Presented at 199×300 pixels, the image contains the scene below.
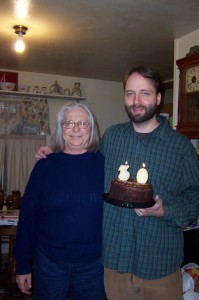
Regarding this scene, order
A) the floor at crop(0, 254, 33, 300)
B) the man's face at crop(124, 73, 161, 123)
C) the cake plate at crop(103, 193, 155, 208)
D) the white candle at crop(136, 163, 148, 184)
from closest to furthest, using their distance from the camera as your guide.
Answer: the cake plate at crop(103, 193, 155, 208)
the white candle at crop(136, 163, 148, 184)
the man's face at crop(124, 73, 161, 123)
the floor at crop(0, 254, 33, 300)

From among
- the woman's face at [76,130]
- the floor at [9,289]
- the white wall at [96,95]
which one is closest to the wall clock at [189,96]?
the woman's face at [76,130]

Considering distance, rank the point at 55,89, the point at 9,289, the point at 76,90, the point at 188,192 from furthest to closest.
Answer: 1. the point at 76,90
2. the point at 55,89
3. the point at 9,289
4. the point at 188,192

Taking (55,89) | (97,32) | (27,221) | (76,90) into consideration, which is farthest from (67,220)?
(76,90)

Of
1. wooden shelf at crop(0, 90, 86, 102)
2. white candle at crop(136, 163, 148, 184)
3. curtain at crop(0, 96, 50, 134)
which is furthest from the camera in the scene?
curtain at crop(0, 96, 50, 134)

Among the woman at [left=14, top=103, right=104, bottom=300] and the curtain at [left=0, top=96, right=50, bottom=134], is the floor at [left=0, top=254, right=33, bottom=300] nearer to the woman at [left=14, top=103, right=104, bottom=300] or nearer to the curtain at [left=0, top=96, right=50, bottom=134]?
the woman at [left=14, top=103, right=104, bottom=300]

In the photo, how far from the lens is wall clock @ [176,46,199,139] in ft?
9.00

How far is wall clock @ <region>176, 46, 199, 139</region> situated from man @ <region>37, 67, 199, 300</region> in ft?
4.34

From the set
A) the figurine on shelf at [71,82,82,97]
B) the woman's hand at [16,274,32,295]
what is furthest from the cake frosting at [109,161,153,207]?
the figurine on shelf at [71,82,82,97]

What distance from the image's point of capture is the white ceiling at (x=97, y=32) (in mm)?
2412

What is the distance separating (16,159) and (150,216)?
3.56m

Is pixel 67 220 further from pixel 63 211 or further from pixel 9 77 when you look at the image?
pixel 9 77

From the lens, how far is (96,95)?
5246 millimetres

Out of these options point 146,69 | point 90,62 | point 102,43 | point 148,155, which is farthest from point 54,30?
point 148,155

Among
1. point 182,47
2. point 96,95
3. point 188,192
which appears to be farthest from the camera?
point 96,95
